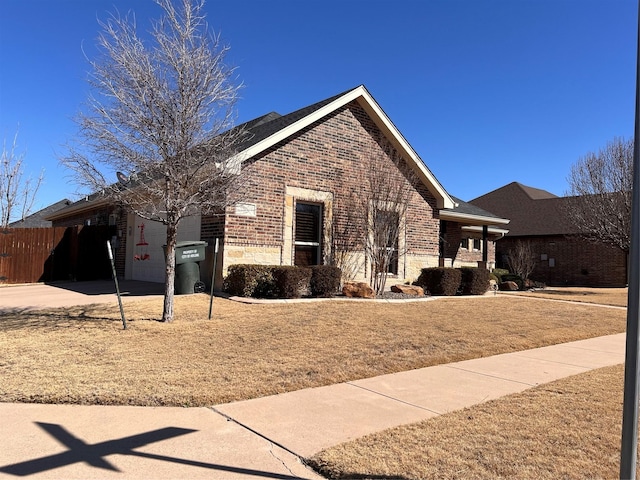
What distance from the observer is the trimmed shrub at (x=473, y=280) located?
15.2 meters

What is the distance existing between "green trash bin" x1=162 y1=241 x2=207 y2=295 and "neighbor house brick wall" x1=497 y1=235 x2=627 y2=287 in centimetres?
2402

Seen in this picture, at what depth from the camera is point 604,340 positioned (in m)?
9.51

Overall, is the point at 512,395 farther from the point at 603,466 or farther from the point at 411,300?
the point at 411,300

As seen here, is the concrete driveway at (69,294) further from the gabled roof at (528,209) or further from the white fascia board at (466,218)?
the gabled roof at (528,209)

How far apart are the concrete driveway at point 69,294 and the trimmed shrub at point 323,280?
3.82 meters

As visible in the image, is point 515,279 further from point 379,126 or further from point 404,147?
point 379,126

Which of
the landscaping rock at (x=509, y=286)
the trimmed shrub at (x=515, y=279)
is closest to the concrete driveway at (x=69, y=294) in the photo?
the landscaping rock at (x=509, y=286)

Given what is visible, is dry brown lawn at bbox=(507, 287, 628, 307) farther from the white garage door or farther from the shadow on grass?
the shadow on grass

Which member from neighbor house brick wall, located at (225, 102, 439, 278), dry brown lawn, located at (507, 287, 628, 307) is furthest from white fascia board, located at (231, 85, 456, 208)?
dry brown lawn, located at (507, 287, 628, 307)

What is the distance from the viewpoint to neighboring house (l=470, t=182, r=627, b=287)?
93.3 ft

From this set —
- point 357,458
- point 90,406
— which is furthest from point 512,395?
point 90,406

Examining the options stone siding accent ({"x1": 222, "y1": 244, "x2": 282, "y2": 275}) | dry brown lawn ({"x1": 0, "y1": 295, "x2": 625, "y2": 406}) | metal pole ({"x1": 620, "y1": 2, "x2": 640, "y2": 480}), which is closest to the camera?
metal pole ({"x1": 620, "y1": 2, "x2": 640, "y2": 480})

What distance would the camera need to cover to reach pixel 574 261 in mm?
30016

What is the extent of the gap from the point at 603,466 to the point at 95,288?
13.3 meters
